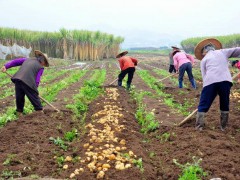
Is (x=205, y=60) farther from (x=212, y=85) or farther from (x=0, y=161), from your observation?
(x=0, y=161)

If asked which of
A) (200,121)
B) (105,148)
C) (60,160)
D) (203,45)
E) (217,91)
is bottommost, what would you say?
(60,160)

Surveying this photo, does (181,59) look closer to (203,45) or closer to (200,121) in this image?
(203,45)

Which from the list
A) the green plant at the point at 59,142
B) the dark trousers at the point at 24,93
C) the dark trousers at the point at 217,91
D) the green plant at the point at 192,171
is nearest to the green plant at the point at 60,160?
the green plant at the point at 59,142

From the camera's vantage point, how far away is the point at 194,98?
9859mm

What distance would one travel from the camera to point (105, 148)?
5172 millimetres

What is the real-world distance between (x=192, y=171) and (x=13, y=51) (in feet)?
84.0

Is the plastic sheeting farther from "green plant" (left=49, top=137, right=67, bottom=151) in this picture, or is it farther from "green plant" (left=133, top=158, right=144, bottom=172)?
"green plant" (left=133, top=158, right=144, bottom=172)

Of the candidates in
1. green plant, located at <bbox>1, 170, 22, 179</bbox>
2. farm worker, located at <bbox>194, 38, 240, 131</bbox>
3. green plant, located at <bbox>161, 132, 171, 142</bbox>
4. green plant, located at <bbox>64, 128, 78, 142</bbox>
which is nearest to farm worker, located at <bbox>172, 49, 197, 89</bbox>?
farm worker, located at <bbox>194, 38, 240, 131</bbox>

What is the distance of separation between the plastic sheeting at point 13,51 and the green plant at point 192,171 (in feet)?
79.1

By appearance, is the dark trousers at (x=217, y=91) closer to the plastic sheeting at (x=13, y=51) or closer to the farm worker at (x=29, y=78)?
the farm worker at (x=29, y=78)

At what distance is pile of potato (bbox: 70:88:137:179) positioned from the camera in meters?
4.42

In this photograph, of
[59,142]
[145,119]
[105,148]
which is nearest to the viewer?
[105,148]

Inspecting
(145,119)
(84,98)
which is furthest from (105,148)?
(84,98)

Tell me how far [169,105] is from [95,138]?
136 inches
